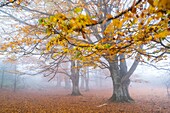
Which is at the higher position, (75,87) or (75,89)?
(75,87)

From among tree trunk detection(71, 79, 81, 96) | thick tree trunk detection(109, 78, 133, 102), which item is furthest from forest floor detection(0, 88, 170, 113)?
tree trunk detection(71, 79, 81, 96)

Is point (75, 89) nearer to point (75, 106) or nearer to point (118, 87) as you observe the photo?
point (118, 87)

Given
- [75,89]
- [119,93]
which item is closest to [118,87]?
[119,93]

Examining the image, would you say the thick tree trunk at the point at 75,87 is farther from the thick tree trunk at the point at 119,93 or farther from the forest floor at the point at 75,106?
the thick tree trunk at the point at 119,93

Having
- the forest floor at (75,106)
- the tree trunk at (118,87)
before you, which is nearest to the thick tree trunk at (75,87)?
the forest floor at (75,106)

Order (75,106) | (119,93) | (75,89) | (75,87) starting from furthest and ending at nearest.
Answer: (75,87), (75,89), (119,93), (75,106)

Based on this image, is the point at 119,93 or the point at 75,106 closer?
the point at 75,106

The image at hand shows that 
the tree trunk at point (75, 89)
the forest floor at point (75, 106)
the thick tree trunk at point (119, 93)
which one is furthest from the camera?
the tree trunk at point (75, 89)

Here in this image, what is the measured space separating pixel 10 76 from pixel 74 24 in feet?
89.3

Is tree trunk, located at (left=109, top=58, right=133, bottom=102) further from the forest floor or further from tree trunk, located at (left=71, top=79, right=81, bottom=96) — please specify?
tree trunk, located at (left=71, top=79, right=81, bottom=96)

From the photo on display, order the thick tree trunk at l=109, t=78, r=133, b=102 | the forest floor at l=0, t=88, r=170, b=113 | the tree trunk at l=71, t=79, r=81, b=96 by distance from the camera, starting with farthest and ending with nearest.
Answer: the tree trunk at l=71, t=79, r=81, b=96
the thick tree trunk at l=109, t=78, r=133, b=102
the forest floor at l=0, t=88, r=170, b=113

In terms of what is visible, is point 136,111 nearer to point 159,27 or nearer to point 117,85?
point 117,85

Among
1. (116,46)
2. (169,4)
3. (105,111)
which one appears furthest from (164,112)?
(169,4)

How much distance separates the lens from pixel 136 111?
25.7 ft
